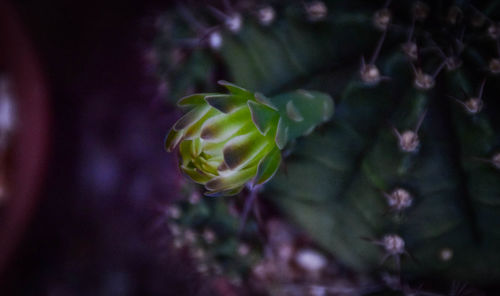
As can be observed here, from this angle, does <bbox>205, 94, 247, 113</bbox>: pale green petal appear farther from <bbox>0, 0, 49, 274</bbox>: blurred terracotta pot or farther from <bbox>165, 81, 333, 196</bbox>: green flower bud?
<bbox>0, 0, 49, 274</bbox>: blurred terracotta pot

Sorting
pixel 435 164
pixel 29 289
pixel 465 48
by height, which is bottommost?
pixel 29 289

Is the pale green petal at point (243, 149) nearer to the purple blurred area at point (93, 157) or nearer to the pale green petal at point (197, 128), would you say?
the pale green petal at point (197, 128)

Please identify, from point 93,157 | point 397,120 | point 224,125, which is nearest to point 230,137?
point 224,125

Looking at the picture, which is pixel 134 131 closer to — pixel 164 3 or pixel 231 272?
pixel 164 3

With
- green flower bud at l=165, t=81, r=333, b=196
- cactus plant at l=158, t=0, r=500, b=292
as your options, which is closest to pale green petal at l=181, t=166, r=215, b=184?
green flower bud at l=165, t=81, r=333, b=196

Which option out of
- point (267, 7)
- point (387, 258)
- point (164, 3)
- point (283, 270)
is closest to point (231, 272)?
point (283, 270)

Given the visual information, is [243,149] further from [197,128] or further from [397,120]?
[397,120]
